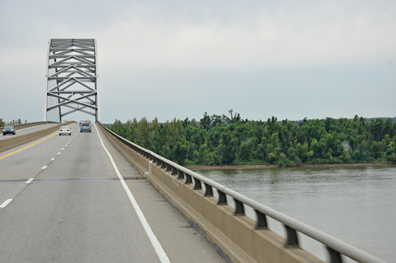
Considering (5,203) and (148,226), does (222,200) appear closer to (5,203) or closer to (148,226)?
(148,226)

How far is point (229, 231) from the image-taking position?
6.57 metres

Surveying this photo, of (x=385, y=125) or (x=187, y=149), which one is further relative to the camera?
(x=385, y=125)

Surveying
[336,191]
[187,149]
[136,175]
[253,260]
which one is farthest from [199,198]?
[187,149]

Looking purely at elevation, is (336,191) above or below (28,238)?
below

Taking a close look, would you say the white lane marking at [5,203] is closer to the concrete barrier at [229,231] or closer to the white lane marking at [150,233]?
the white lane marking at [150,233]

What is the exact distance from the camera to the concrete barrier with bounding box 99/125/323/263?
4671 mm

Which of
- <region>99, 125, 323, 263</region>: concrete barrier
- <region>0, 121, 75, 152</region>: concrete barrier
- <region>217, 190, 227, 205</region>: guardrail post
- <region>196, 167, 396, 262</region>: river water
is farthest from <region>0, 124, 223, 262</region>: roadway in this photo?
<region>196, 167, 396, 262</region>: river water

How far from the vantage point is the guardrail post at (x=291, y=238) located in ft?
14.9

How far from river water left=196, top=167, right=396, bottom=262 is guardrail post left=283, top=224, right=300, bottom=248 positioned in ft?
148

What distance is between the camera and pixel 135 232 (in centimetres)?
794

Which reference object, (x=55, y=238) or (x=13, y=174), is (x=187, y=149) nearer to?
(x=13, y=174)

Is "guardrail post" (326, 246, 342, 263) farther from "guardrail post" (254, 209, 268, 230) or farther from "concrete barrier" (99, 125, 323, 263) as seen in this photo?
"guardrail post" (254, 209, 268, 230)

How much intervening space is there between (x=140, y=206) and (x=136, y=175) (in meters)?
7.67

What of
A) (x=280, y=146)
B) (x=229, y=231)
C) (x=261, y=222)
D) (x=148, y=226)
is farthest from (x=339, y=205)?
(x=280, y=146)
